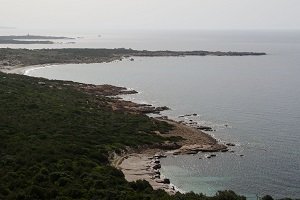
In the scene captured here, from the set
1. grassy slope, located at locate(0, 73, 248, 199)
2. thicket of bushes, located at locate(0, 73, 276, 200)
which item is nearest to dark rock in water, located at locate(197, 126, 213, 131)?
thicket of bushes, located at locate(0, 73, 276, 200)

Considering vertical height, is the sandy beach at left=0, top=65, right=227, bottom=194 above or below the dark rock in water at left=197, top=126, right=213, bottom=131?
below

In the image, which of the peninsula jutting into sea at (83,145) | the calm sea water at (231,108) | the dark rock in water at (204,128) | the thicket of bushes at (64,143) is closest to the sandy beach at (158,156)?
the peninsula jutting into sea at (83,145)

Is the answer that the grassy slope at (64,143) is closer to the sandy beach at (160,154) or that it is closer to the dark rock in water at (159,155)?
the sandy beach at (160,154)

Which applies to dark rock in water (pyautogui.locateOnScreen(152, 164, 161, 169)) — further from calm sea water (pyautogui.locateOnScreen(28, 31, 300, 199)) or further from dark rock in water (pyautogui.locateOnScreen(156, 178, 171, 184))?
dark rock in water (pyautogui.locateOnScreen(156, 178, 171, 184))

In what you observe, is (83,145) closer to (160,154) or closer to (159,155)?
(159,155)

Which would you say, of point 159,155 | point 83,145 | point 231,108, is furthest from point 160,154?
point 231,108

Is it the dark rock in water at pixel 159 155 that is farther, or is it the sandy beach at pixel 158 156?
the dark rock in water at pixel 159 155
